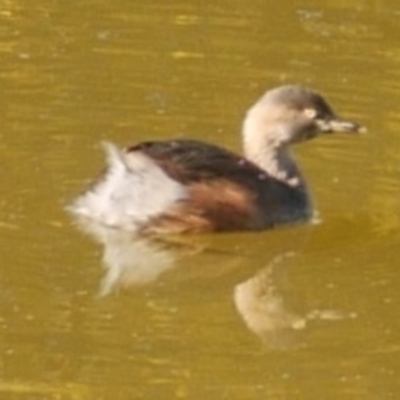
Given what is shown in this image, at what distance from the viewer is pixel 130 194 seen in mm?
11188

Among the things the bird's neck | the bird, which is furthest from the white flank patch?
the bird's neck

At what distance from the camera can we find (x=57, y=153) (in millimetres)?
11930

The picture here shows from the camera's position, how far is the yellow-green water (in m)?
9.49

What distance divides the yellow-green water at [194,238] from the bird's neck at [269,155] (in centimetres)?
23

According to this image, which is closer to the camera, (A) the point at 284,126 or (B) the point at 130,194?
(B) the point at 130,194

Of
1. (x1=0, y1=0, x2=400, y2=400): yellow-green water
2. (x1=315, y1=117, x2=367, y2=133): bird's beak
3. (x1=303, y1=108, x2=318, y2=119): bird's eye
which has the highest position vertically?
(x1=303, y1=108, x2=318, y2=119): bird's eye

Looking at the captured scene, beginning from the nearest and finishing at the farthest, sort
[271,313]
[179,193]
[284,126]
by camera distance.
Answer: [271,313] → [179,193] → [284,126]

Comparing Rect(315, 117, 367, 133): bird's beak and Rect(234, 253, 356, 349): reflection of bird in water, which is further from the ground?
Rect(315, 117, 367, 133): bird's beak

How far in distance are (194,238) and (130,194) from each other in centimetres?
33

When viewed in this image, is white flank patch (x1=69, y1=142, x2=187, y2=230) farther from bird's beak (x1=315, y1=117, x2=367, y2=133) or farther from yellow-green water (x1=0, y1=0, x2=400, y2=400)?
bird's beak (x1=315, y1=117, x2=367, y2=133)

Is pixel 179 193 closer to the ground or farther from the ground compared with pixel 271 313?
farther from the ground

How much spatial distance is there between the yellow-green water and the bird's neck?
225mm

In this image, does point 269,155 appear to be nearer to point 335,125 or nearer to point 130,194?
point 335,125

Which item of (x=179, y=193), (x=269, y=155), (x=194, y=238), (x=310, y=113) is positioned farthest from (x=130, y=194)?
(x=310, y=113)
